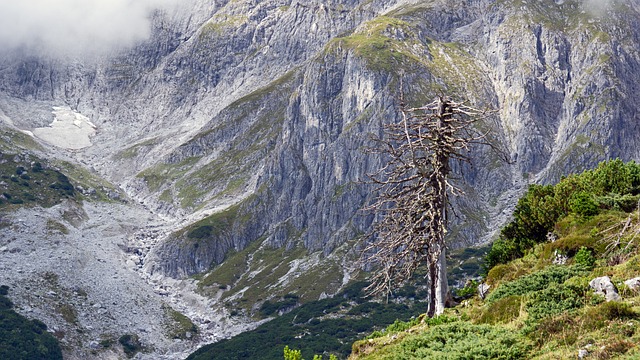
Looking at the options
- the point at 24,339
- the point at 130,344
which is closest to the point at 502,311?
the point at 24,339

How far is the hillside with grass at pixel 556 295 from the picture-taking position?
17.8m

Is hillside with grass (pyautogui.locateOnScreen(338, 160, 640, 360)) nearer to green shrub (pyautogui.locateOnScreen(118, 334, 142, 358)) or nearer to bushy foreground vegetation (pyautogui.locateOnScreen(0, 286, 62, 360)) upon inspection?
bushy foreground vegetation (pyautogui.locateOnScreen(0, 286, 62, 360))

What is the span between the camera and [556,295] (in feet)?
68.8

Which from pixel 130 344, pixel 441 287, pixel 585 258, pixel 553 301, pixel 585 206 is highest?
pixel 130 344

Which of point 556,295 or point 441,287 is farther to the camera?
point 441,287

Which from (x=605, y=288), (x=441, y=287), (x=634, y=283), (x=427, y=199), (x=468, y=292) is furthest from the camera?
(x=468, y=292)

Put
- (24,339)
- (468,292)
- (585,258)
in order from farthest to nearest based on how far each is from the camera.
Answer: (24,339) < (468,292) < (585,258)

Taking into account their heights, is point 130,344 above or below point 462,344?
above

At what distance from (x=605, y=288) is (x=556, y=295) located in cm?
153

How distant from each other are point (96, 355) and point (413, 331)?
178 metres

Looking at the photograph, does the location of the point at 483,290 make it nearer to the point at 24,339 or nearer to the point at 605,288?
the point at 605,288

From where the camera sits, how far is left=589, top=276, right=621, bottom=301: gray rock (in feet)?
65.2

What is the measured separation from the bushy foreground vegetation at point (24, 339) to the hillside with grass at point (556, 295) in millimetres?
163986

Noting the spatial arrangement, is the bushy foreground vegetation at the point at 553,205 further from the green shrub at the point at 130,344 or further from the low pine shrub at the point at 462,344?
the green shrub at the point at 130,344
